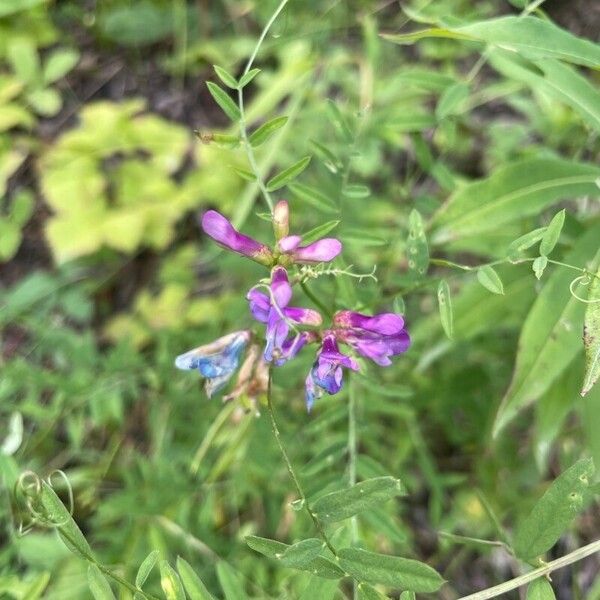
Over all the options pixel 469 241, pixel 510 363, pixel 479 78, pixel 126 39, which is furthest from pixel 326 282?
pixel 126 39

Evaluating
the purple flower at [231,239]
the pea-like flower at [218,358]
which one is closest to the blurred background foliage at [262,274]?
the purple flower at [231,239]

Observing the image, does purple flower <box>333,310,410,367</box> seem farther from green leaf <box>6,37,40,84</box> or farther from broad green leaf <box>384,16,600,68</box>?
green leaf <box>6,37,40,84</box>

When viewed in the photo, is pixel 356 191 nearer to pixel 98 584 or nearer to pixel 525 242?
pixel 525 242

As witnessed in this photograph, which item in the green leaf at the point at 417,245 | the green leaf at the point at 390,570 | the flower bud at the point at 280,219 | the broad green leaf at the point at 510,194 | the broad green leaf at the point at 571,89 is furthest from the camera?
the broad green leaf at the point at 510,194

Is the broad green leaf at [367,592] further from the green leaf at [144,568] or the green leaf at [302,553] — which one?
the green leaf at [144,568]

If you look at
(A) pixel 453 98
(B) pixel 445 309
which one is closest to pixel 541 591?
(B) pixel 445 309

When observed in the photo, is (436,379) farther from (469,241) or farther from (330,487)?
(330,487)

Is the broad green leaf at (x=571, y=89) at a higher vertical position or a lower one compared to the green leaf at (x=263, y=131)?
lower
